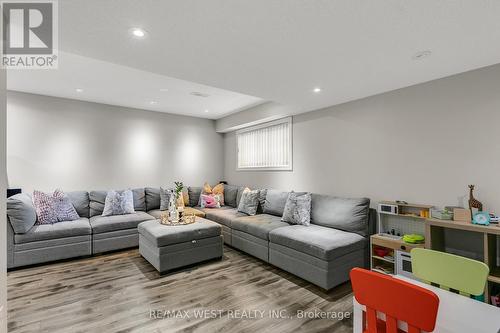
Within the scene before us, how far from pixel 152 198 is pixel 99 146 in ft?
4.69

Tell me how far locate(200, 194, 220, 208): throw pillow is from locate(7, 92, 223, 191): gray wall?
2.71 ft

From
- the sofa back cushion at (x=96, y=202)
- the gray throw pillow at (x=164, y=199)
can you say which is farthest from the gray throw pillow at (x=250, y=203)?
the sofa back cushion at (x=96, y=202)

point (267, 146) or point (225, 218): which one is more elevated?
point (267, 146)

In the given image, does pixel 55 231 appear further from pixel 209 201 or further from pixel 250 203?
pixel 250 203

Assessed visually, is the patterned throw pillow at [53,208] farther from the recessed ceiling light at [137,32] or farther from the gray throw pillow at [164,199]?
the recessed ceiling light at [137,32]

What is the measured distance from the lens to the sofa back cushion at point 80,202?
4.20m

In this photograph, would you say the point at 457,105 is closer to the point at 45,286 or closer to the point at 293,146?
the point at 293,146

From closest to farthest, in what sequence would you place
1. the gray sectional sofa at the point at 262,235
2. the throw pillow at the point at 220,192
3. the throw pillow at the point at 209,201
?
the gray sectional sofa at the point at 262,235 < the throw pillow at the point at 209,201 < the throw pillow at the point at 220,192

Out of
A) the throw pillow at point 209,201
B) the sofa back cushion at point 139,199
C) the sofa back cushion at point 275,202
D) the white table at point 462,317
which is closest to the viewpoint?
the white table at point 462,317

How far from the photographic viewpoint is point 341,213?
3.29m

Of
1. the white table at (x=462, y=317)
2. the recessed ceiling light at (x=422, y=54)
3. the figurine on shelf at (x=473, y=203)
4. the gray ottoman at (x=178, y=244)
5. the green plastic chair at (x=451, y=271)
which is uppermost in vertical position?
the recessed ceiling light at (x=422, y=54)

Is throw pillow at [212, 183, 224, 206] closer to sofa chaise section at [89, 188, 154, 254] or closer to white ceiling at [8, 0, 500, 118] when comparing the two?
sofa chaise section at [89, 188, 154, 254]

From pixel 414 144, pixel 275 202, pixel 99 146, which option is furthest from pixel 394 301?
pixel 99 146

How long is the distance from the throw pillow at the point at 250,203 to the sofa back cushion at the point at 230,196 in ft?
2.35
